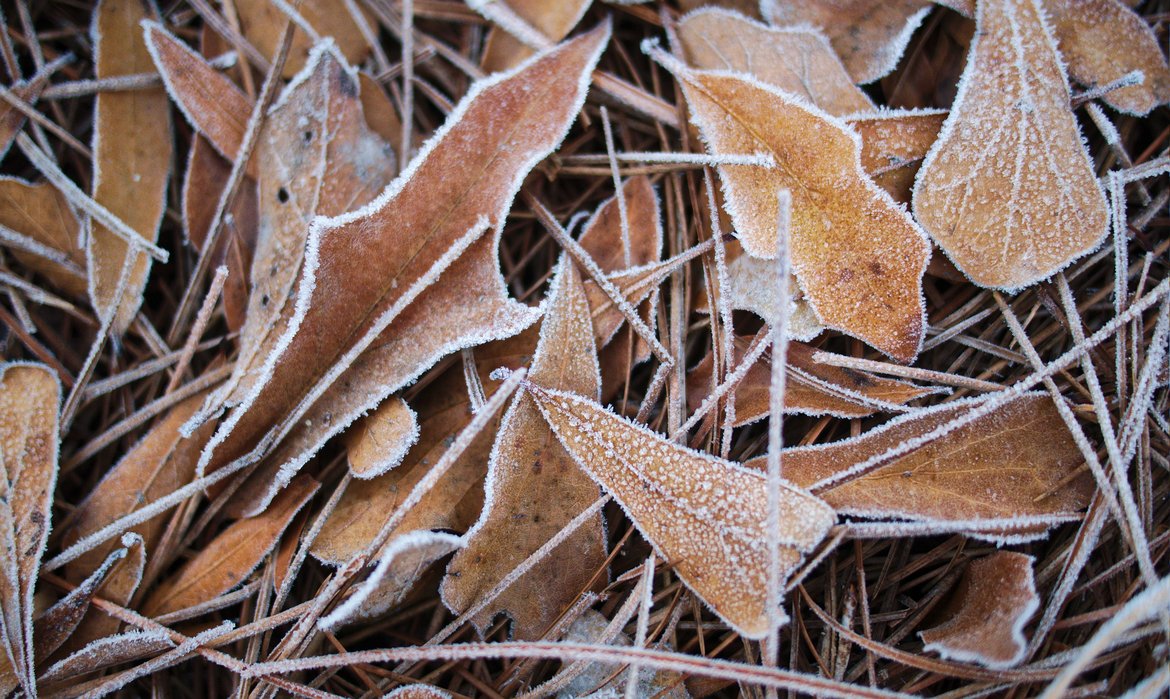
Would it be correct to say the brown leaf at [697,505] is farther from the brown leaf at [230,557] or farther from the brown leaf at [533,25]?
the brown leaf at [533,25]

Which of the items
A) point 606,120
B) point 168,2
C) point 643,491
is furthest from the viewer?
point 168,2

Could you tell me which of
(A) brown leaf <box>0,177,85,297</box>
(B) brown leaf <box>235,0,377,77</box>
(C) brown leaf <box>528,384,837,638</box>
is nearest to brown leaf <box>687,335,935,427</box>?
(C) brown leaf <box>528,384,837,638</box>

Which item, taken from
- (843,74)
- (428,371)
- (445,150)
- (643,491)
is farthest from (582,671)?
(843,74)

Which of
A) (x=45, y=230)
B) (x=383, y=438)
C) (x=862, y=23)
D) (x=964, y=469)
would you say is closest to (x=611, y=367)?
(x=383, y=438)

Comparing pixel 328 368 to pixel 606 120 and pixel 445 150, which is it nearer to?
pixel 445 150

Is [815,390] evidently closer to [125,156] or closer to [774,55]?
[774,55]

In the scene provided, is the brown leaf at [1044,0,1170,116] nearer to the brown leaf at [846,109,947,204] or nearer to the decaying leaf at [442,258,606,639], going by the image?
the brown leaf at [846,109,947,204]
